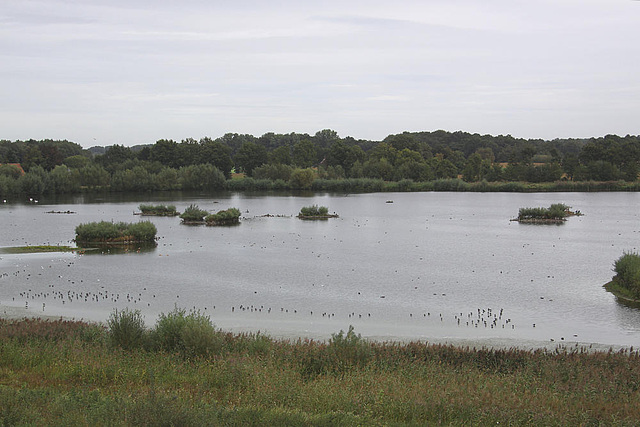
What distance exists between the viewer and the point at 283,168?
122750mm

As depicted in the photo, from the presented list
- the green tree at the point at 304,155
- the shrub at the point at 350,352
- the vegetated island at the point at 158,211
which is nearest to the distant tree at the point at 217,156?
the green tree at the point at 304,155

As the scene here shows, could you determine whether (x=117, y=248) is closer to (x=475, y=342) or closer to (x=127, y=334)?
(x=127, y=334)

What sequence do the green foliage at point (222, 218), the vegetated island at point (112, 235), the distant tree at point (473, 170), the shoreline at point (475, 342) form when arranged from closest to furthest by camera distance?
the shoreline at point (475, 342) → the vegetated island at point (112, 235) → the green foliage at point (222, 218) → the distant tree at point (473, 170)

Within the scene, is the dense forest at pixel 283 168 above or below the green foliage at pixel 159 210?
above

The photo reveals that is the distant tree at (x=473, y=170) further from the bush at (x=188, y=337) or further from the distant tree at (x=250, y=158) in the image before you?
→ the bush at (x=188, y=337)

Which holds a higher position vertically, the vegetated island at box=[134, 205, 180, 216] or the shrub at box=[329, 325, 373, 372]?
the vegetated island at box=[134, 205, 180, 216]

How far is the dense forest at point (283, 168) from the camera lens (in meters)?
108

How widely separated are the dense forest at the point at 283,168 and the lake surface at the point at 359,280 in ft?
200

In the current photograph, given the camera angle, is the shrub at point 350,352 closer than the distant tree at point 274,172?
Yes

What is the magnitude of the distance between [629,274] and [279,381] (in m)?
19.2

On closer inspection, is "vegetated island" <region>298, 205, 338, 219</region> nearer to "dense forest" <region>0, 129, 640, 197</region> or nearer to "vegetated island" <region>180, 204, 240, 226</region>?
"vegetated island" <region>180, 204, 240, 226</region>

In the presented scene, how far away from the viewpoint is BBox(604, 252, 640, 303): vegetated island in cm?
2283

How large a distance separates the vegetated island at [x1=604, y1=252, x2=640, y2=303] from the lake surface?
0.68 m

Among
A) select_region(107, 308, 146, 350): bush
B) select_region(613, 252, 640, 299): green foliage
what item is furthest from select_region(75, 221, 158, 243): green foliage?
select_region(613, 252, 640, 299): green foliage
